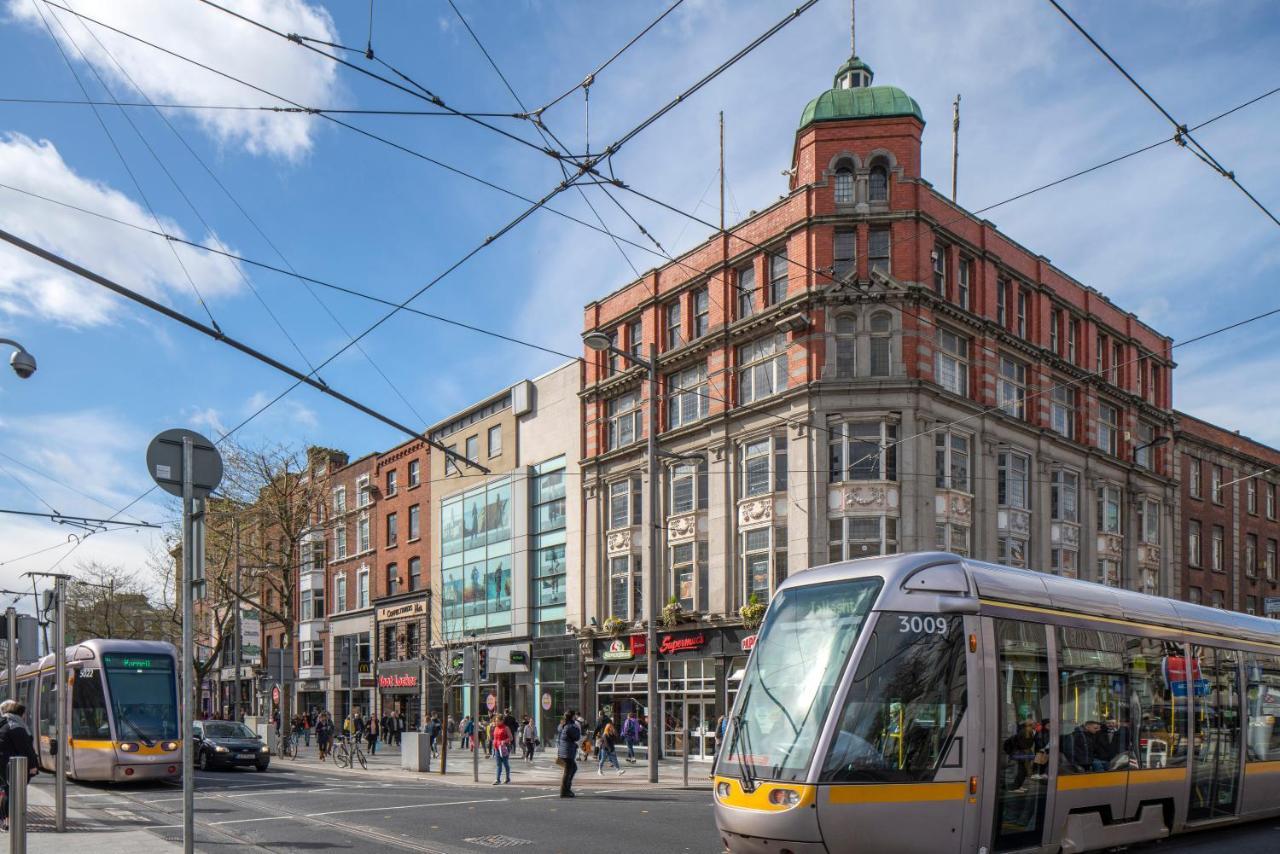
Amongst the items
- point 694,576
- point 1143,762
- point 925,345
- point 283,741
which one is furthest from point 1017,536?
point 283,741

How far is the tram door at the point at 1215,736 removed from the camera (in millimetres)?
12797

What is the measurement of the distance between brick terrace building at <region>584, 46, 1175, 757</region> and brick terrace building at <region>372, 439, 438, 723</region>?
13.3 metres

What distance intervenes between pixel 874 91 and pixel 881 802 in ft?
90.6

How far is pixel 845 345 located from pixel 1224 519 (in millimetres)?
26765

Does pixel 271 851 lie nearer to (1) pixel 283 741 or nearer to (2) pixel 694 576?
(2) pixel 694 576

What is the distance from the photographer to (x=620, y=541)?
38.2m

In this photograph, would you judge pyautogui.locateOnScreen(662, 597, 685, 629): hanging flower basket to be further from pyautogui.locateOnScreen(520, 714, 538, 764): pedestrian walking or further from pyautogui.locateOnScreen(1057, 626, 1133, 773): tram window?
pyautogui.locateOnScreen(1057, 626, 1133, 773): tram window

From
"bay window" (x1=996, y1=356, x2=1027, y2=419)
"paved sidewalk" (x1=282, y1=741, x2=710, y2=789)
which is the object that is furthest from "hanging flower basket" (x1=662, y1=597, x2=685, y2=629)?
"bay window" (x1=996, y1=356, x2=1027, y2=419)

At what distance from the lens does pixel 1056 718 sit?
10695 millimetres

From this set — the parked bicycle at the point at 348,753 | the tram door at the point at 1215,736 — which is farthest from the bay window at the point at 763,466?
the tram door at the point at 1215,736

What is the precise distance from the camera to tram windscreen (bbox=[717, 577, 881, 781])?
377 inches

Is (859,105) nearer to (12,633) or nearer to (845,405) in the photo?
(845,405)

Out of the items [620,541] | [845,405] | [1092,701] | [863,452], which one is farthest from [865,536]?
[1092,701]

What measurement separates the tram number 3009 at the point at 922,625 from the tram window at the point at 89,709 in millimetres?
18410
